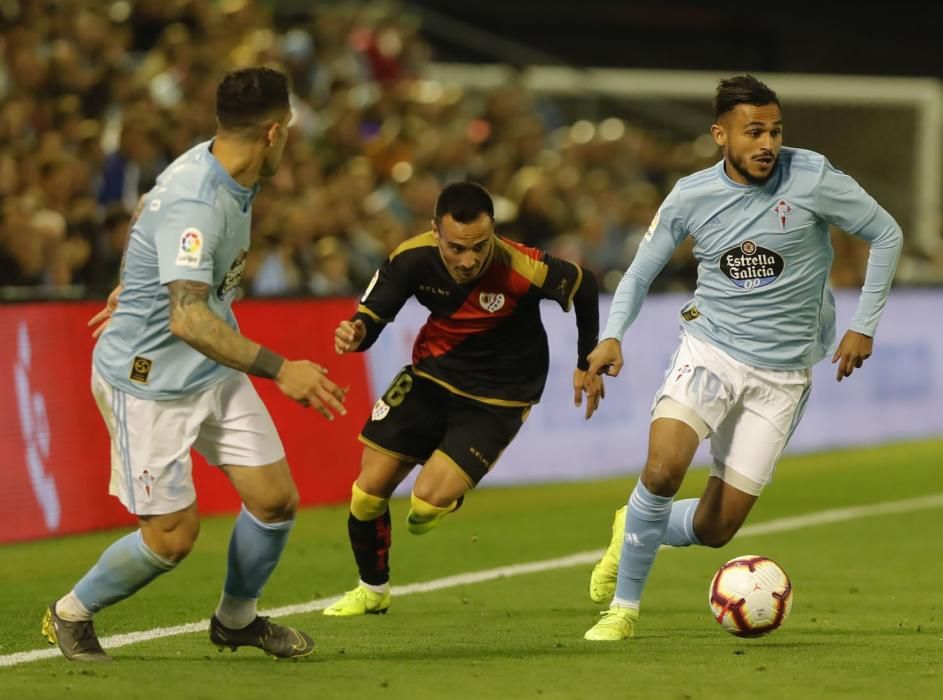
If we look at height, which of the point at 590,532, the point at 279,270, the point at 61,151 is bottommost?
the point at 590,532

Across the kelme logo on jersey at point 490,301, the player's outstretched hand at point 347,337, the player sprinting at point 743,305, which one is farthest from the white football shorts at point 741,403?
the player's outstretched hand at point 347,337

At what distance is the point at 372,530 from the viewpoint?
323 inches

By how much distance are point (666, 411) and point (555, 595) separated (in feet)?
6.57

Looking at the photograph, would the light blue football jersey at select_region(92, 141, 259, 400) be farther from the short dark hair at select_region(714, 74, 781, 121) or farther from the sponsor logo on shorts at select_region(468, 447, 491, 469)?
the short dark hair at select_region(714, 74, 781, 121)

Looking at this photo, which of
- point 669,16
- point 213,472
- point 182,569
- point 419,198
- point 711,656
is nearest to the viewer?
point 711,656

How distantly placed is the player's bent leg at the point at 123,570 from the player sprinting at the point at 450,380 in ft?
5.92

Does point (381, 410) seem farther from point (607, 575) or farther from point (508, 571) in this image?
point (508, 571)

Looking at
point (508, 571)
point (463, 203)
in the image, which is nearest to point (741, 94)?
point (463, 203)

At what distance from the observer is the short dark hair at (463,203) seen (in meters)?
7.48

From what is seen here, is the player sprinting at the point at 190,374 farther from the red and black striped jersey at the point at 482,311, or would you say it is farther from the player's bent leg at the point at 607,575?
the player's bent leg at the point at 607,575

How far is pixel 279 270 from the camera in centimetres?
1376

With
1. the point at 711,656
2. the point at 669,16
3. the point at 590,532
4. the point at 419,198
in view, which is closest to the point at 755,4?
the point at 669,16

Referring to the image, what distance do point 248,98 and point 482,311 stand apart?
2.23 m

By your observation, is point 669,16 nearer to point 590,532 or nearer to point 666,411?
point 590,532
